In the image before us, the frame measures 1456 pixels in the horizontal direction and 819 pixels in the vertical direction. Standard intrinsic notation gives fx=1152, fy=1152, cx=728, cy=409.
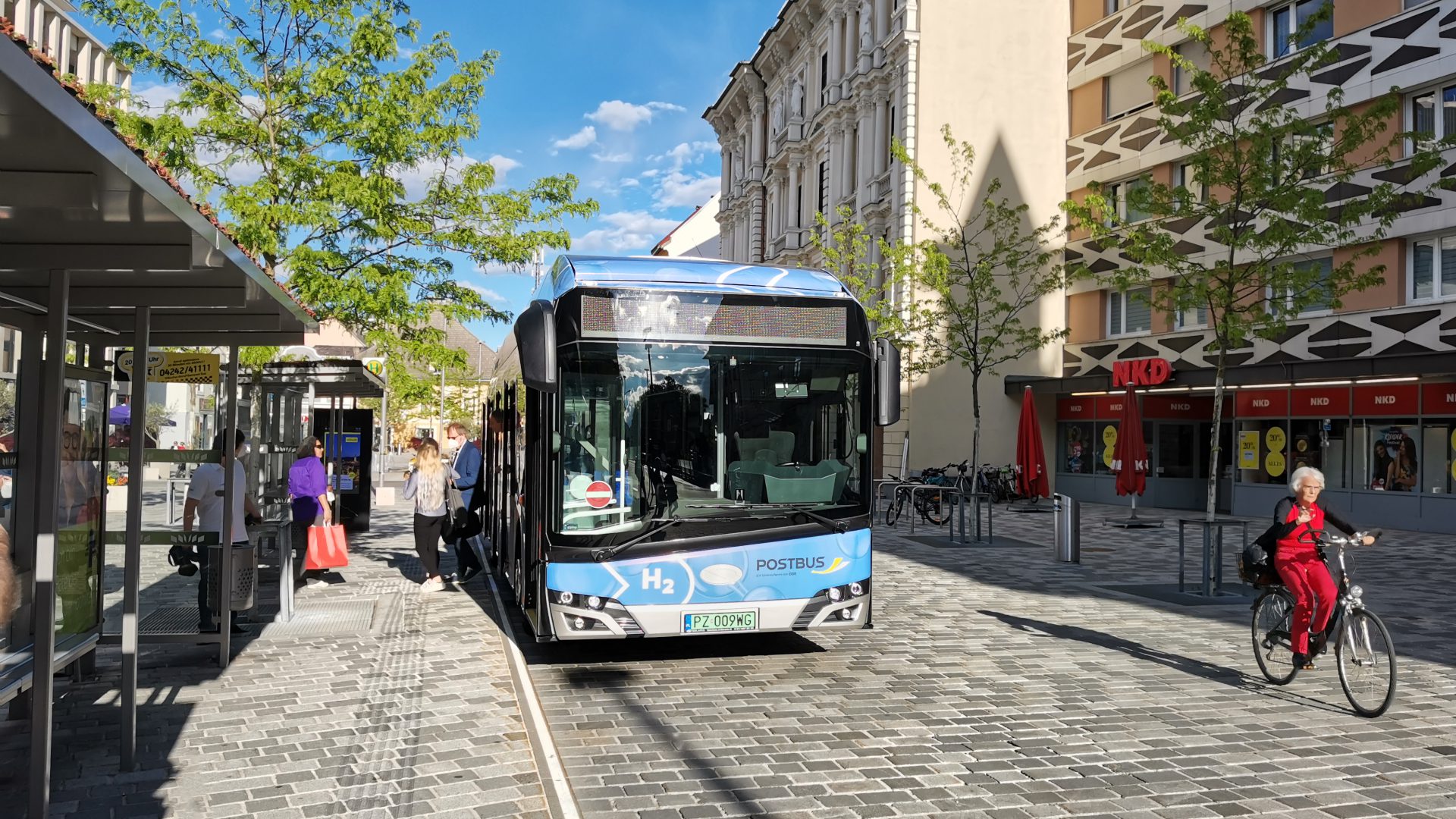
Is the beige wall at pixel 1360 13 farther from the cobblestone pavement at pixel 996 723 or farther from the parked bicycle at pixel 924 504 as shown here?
the cobblestone pavement at pixel 996 723

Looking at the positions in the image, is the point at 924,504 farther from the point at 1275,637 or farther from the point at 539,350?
the point at 539,350

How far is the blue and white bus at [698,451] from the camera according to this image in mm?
7820

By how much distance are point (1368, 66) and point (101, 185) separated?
2697 centimetres

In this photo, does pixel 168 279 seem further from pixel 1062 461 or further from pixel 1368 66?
pixel 1062 461

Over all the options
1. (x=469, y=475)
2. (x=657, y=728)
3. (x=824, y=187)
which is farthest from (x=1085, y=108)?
(x=657, y=728)

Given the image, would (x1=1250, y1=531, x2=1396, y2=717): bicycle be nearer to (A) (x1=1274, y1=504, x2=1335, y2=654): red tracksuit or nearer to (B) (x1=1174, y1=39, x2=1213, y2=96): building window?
(A) (x1=1274, y1=504, x2=1335, y2=654): red tracksuit

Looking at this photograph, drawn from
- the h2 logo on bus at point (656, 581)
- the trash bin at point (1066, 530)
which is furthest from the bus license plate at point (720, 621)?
the trash bin at point (1066, 530)

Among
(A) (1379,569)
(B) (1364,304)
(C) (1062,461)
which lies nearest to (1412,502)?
(B) (1364,304)

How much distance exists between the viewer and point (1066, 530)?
16.1 metres

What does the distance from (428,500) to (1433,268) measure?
69.8 ft

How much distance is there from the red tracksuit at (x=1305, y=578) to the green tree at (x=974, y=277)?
1588 centimetres

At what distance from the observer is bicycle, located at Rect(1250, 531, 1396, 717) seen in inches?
270

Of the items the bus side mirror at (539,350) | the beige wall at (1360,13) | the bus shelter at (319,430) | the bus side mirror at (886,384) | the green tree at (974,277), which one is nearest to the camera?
the bus side mirror at (539,350)

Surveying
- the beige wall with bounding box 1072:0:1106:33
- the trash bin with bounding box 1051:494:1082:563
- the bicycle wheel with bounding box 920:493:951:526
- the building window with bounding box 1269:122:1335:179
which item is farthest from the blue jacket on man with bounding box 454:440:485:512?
the beige wall with bounding box 1072:0:1106:33
